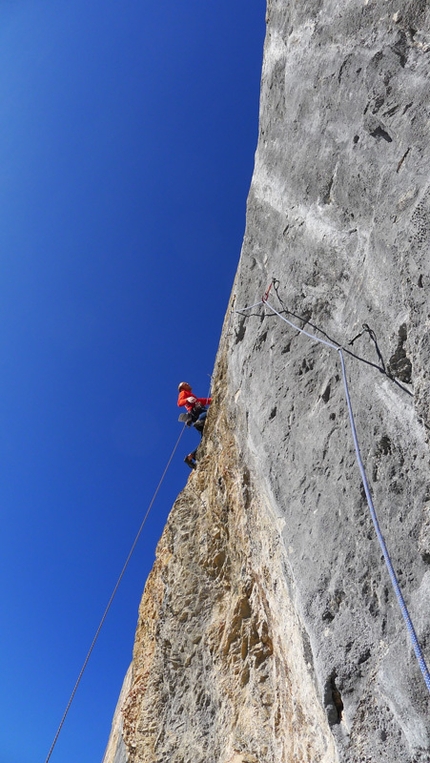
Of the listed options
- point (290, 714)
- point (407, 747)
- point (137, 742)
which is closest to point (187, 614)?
point (137, 742)

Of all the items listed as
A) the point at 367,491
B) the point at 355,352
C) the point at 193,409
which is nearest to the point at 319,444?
the point at 355,352

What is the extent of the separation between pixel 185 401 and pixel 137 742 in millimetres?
6332

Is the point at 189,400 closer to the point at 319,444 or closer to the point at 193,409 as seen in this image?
the point at 193,409

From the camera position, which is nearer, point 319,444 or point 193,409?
point 319,444

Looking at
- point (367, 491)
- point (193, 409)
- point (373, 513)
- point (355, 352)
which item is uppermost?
point (193, 409)

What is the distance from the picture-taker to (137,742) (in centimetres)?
703

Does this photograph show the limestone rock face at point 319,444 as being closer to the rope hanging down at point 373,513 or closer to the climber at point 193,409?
the rope hanging down at point 373,513

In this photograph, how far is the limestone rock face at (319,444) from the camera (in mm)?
3006

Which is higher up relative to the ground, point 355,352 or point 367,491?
point 355,352

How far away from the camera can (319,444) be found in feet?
13.8

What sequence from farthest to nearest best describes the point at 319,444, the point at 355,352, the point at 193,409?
the point at 193,409, the point at 319,444, the point at 355,352

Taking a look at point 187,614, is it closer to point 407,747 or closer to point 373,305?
point 407,747

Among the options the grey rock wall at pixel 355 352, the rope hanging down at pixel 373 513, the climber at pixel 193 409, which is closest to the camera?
the rope hanging down at pixel 373 513

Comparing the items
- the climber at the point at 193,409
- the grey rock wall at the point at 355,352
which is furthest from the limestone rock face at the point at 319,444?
the climber at the point at 193,409
